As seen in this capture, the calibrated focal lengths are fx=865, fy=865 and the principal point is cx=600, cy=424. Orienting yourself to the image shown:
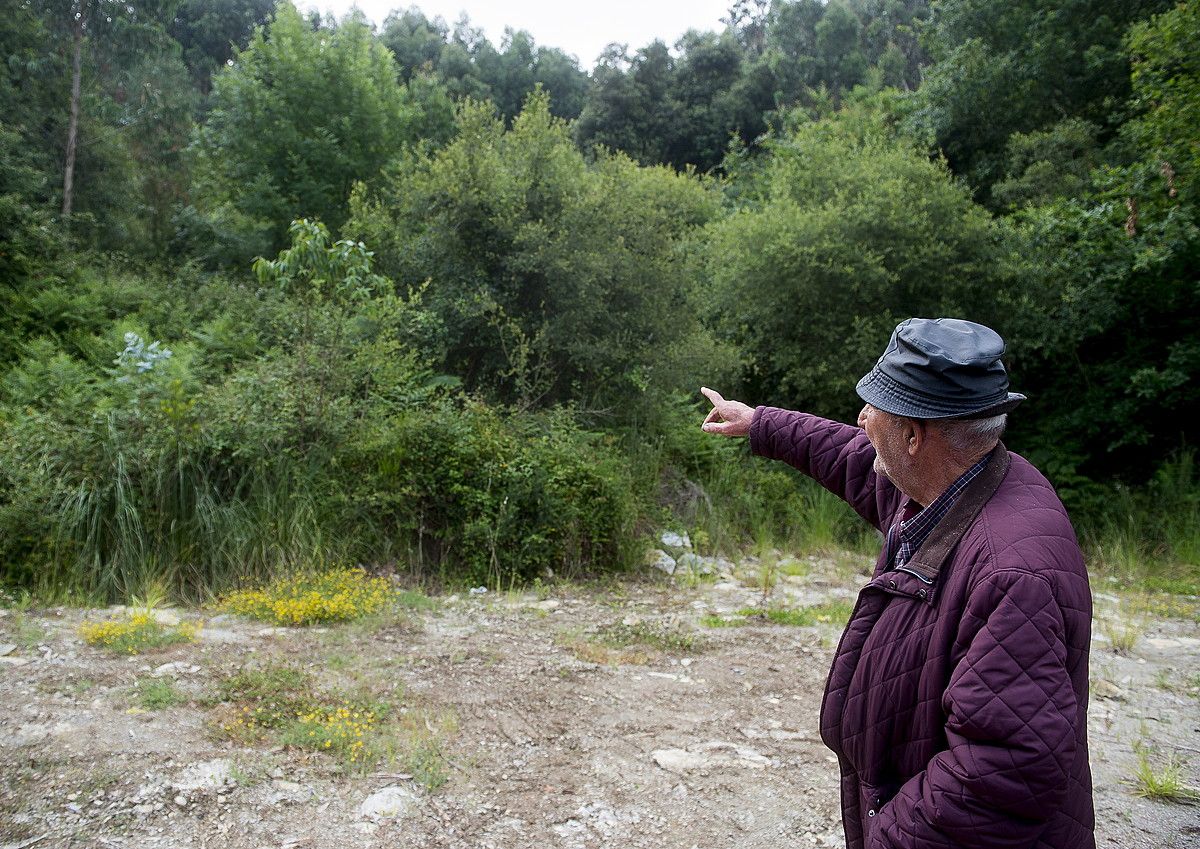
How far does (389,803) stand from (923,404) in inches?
101

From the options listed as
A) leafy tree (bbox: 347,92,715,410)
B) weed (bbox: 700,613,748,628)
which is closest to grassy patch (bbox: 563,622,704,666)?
weed (bbox: 700,613,748,628)

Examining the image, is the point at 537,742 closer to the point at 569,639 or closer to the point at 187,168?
the point at 569,639

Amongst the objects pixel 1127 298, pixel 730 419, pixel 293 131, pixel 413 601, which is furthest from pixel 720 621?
pixel 293 131

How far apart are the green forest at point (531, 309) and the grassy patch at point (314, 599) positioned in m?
0.36

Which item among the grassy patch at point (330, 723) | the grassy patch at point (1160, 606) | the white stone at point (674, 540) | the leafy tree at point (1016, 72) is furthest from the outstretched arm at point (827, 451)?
the leafy tree at point (1016, 72)

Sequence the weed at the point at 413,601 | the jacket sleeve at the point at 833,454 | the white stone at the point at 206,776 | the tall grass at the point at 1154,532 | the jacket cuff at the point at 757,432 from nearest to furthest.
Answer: the jacket sleeve at the point at 833,454, the jacket cuff at the point at 757,432, the white stone at the point at 206,776, the weed at the point at 413,601, the tall grass at the point at 1154,532

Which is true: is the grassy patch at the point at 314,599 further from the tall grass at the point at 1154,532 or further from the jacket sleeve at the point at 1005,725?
the tall grass at the point at 1154,532

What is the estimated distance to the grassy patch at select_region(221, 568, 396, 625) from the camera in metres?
5.25

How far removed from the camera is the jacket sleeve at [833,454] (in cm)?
216

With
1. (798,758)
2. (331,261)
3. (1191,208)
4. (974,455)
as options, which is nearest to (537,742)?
(798,758)

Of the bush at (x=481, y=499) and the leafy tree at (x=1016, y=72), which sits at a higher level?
the leafy tree at (x=1016, y=72)

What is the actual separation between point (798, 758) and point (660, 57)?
29438 mm

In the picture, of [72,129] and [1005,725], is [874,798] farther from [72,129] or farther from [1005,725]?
[72,129]

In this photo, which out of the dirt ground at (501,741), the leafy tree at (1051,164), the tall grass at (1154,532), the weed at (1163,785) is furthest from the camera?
the leafy tree at (1051,164)
